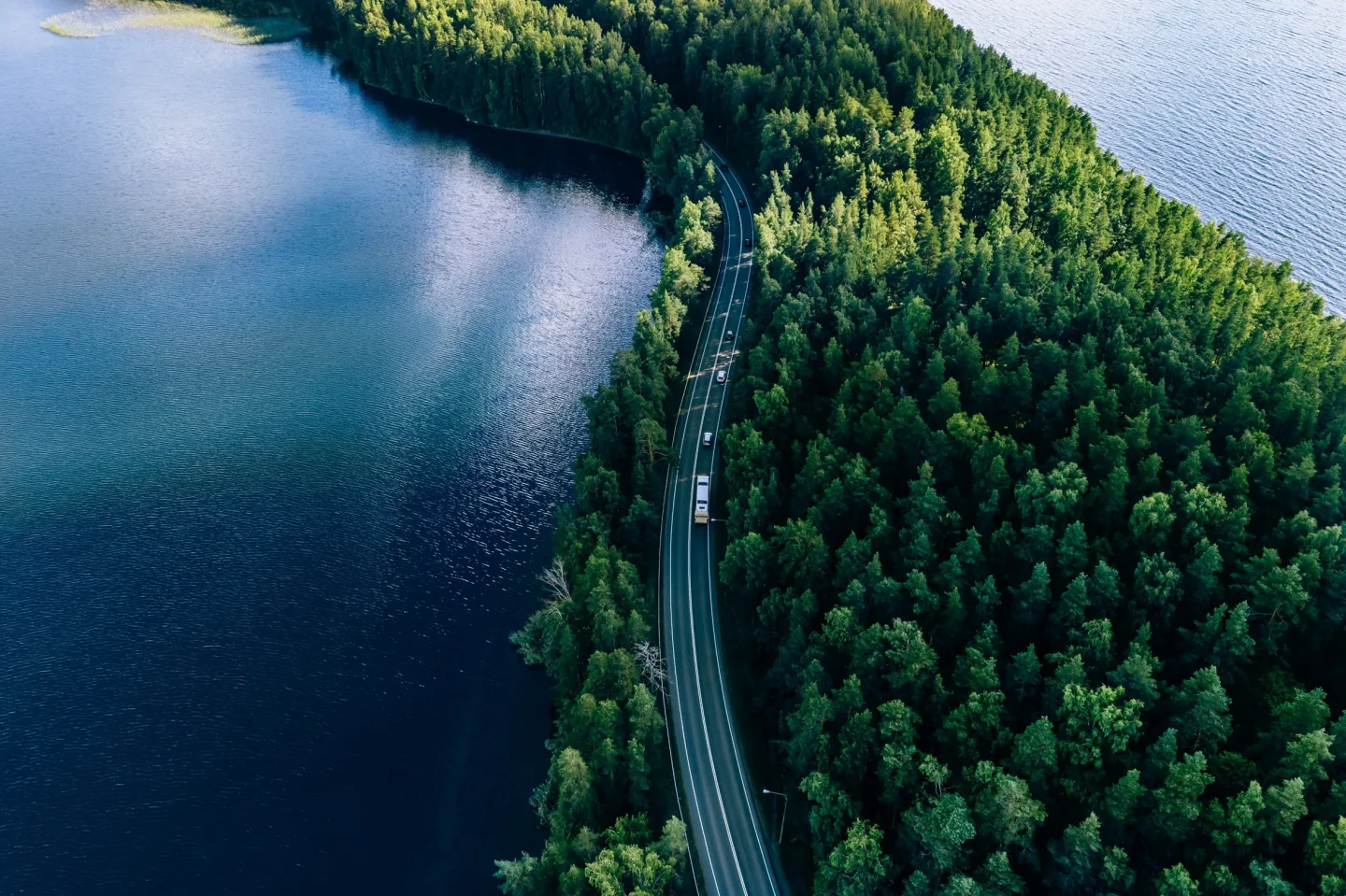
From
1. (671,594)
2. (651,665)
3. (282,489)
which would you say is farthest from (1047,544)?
(282,489)

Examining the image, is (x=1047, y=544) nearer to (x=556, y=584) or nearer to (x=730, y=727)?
(x=730, y=727)

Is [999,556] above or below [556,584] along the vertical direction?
above

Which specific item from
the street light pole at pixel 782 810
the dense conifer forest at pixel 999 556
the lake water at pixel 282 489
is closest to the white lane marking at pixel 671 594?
the dense conifer forest at pixel 999 556

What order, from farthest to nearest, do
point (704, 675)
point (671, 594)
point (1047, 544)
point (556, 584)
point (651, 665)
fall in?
point (556, 584) → point (671, 594) → point (704, 675) → point (651, 665) → point (1047, 544)

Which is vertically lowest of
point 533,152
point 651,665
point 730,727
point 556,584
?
point 556,584

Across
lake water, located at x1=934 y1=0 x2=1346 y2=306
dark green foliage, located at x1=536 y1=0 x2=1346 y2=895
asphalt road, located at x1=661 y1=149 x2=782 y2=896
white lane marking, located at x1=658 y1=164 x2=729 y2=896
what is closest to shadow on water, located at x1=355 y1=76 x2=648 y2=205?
white lane marking, located at x1=658 y1=164 x2=729 y2=896

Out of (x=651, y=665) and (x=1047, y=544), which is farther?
(x=651, y=665)

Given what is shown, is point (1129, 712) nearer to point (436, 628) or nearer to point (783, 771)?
point (783, 771)
